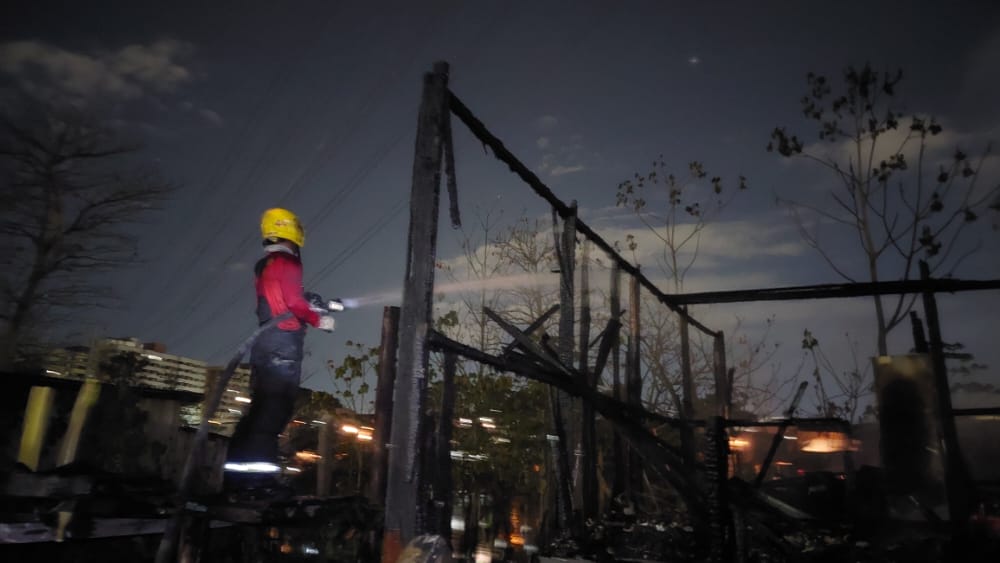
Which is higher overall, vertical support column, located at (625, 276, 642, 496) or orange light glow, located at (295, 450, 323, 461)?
vertical support column, located at (625, 276, 642, 496)

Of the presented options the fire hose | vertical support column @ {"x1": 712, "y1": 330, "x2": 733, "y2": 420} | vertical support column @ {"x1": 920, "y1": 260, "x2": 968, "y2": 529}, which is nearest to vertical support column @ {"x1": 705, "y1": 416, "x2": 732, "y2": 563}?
the fire hose

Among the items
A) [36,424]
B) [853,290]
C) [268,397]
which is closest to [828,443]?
[853,290]

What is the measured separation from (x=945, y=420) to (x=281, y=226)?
11.7m

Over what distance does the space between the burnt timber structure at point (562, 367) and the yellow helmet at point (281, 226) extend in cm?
179

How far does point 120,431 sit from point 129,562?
166cm

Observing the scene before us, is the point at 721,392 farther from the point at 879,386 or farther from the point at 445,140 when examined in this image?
the point at 445,140

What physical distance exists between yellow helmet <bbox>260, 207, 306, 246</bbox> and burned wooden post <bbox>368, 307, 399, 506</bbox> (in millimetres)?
1839

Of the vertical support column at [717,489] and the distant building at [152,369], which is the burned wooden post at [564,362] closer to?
the vertical support column at [717,489]

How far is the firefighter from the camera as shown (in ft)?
18.4

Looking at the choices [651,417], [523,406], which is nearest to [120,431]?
[651,417]

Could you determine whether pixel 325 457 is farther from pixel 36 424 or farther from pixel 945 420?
pixel 945 420

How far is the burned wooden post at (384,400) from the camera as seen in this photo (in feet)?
24.6

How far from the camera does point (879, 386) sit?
34.7ft

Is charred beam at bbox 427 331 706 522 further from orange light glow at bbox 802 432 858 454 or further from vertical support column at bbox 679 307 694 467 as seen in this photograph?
orange light glow at bbox 802 432 858 454
